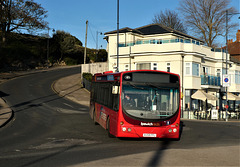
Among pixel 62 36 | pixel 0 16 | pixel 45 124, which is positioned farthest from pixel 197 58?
pixel 62 36

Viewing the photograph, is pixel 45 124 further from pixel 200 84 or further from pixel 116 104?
pixel 200 84

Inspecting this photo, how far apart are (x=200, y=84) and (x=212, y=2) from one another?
19.8m

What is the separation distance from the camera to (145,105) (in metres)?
11.1

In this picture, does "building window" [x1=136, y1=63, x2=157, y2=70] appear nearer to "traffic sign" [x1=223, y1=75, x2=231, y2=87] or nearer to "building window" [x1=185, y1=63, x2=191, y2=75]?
"building window" [x1=185, y1=63, x2=191, y2=75]

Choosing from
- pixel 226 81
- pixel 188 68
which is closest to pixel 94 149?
pixel 226 81

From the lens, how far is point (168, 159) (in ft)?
27.1

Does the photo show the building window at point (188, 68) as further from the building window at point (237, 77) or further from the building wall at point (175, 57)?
the building window at point (237, 77)

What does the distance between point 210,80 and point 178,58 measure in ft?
18.2

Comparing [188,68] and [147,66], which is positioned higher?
[147,66]

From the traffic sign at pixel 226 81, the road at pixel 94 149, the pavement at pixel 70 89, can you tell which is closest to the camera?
the road at pixel 94 149

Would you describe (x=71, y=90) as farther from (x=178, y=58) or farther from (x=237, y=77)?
(x=237, y=77)

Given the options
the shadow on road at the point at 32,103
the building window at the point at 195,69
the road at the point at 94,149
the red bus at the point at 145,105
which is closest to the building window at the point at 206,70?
the building window at the point at 195,69

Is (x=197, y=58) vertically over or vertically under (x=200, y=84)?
over

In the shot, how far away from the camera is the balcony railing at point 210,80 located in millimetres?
33594
